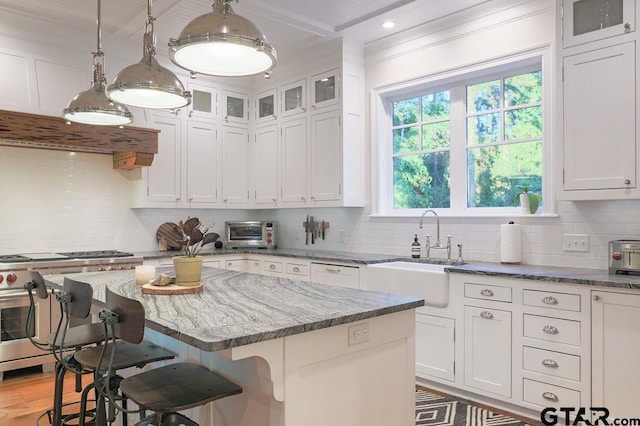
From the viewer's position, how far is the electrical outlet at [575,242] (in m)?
3.26

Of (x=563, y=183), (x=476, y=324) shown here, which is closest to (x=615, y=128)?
(x=563, y=183)

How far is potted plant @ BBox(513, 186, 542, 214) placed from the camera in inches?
138

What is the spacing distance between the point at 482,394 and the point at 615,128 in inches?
74.2

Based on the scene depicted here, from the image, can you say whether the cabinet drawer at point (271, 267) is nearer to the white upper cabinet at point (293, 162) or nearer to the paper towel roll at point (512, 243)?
the white upper cabinet at point (293, 162)

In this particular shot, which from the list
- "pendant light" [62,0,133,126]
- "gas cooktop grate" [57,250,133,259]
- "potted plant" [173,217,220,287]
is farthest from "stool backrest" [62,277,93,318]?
"gas cooktop grate" [57,250,133,259]

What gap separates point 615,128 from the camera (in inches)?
113

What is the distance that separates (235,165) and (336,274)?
2039 mm

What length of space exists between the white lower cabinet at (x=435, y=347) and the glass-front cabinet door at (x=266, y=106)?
292 centimetres

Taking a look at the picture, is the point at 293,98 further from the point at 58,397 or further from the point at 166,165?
the point at 58,397

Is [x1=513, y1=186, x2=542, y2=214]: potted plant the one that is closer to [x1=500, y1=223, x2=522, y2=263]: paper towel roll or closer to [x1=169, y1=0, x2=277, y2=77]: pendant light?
[x1=500, y1=223, x2=522, y2=263]: paper towel roll

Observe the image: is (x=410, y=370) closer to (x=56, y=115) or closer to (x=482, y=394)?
(x=482, y=394)

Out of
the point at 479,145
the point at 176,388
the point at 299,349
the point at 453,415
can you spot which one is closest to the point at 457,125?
the point at 479,145

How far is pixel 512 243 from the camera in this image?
353 cm

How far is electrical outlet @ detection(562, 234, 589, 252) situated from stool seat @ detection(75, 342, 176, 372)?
2704 mm
